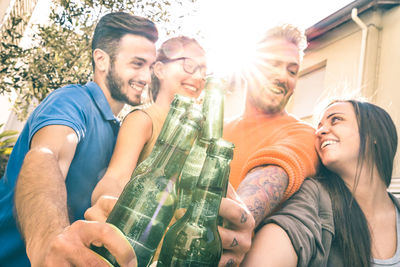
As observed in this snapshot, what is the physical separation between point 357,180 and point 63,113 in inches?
67.7

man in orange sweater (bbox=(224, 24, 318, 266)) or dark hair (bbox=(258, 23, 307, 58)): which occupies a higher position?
dark hair (bbox=(258, 23, 307, 58))

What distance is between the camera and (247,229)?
941mm

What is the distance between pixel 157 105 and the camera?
1876 mm

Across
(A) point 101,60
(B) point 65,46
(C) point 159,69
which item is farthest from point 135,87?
(B) point 65,46

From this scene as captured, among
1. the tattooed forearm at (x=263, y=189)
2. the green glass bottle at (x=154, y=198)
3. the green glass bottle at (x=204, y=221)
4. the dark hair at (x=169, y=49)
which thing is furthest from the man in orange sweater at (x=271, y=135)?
the dark hair at (x=169, y=49)

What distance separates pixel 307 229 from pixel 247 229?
55 centimetres

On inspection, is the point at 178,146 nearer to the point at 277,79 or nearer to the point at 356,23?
the point at 277,79

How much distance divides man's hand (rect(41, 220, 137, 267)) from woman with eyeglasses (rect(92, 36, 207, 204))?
22.0 inches

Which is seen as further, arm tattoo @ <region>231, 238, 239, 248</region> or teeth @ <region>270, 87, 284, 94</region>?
teeth @ <region>270, 87, 284, 94</region>

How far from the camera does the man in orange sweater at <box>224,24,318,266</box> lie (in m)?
1.35

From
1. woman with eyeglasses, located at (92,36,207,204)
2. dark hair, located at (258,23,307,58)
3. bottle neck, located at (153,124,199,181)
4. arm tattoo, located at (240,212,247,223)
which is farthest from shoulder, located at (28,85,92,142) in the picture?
Result: dark hair, located at (258,23,307,58)

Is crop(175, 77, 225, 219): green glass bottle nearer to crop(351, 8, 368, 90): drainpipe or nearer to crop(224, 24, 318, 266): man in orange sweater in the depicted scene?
crop(224, 24, 318, 266): man in orange sweater

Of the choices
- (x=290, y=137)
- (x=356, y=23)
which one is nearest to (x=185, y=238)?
(x=290, y=137)

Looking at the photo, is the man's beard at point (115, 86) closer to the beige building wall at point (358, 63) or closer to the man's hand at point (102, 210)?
the man's hand at point (102, 210)
